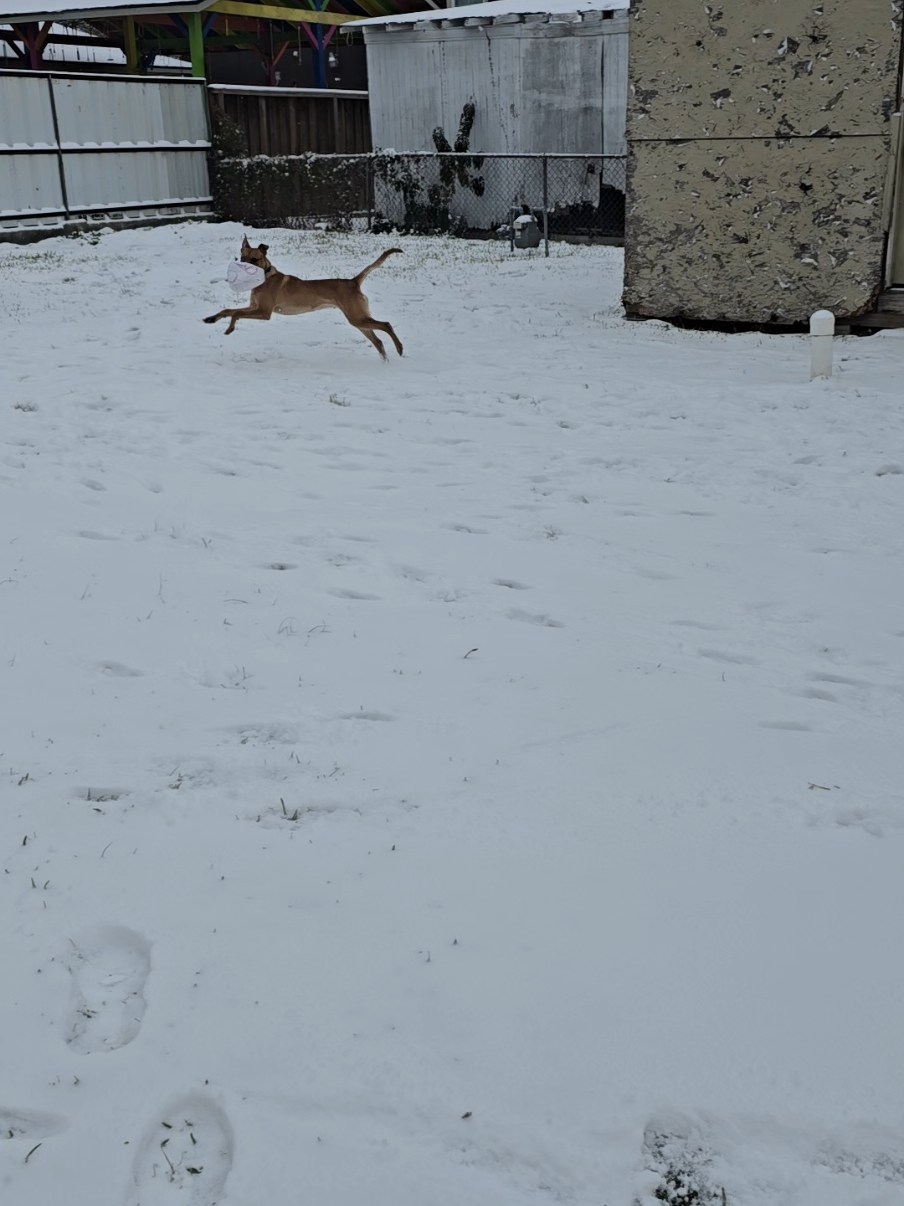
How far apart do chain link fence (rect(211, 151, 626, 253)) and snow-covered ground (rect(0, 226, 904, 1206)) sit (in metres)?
12.2

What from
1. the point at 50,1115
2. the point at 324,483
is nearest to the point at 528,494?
the point at 324,483

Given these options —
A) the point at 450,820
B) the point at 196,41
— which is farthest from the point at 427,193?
the point at 450,820

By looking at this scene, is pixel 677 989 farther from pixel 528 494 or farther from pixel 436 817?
pixel 528 494

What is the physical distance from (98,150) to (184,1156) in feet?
61.3

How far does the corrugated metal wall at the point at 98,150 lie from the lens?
17094 mm

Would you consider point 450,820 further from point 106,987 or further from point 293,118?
point 293,118

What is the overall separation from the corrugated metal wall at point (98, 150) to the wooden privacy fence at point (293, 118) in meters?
0.95

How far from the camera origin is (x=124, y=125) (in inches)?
731

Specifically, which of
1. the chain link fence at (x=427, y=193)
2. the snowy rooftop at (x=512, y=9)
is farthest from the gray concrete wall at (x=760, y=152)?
the snowy rooftop at (x=512, y=9)

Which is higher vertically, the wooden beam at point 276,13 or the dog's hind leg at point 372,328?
the wooden beam at point 276,13

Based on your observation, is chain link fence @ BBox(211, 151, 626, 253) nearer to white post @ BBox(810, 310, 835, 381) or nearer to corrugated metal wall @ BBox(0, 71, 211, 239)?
corrugated metal wall @ BBox(0, 71, 211, 239)

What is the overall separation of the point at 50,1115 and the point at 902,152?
1035 centimetres

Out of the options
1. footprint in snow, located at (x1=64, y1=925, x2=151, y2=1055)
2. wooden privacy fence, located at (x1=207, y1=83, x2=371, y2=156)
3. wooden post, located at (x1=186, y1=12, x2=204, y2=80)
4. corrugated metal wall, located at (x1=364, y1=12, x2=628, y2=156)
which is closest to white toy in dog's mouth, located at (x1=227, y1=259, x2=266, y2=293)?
footprint in snow, located at (x1=64, y1=925, x2=151, y2=1055)

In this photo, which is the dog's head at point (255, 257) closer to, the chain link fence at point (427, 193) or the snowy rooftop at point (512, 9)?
the chain link fence at point (427, 193)
